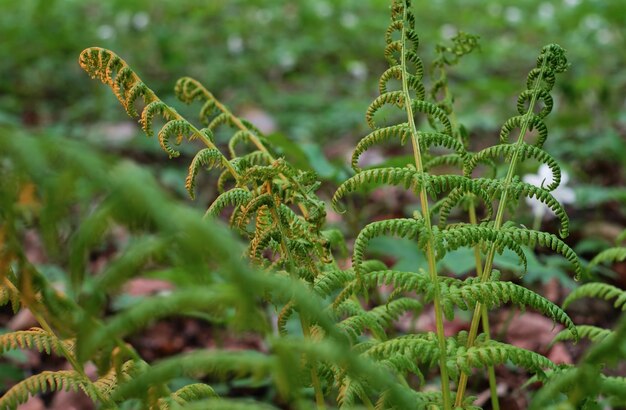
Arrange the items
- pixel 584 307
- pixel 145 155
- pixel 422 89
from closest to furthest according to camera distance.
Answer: pixel 422 89 → pixel 584 307 → pixel 145 155

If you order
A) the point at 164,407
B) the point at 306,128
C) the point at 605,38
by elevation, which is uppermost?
the point at 605,38

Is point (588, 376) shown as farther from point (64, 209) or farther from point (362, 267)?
point (64, 209)

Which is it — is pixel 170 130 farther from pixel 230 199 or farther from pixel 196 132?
pixel 230 199

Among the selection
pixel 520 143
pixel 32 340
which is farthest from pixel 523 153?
pixel 32 340

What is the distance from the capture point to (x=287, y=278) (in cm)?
113

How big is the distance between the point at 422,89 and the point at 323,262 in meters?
0.41

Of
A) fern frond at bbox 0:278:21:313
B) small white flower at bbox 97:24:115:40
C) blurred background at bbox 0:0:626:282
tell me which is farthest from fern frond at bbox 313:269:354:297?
small white flower at bbox 97:24:115:40

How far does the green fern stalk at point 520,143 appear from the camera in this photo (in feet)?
4.08

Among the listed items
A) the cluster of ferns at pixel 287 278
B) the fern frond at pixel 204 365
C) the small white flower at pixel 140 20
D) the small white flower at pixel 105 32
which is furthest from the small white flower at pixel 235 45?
the fern frond at pixel 204 365

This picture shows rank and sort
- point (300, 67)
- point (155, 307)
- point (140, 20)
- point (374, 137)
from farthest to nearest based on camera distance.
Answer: point (300, 67) < point (140, 20) < point (374, 137) < point (155, 307)

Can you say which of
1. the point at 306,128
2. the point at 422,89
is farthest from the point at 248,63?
the point at 422,89

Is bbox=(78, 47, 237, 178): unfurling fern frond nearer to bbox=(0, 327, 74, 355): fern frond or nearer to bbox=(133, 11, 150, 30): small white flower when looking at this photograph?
bbox=(0, 327, 74, 355): fern frond

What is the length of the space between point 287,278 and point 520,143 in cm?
55

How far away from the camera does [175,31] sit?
6.20 metres
